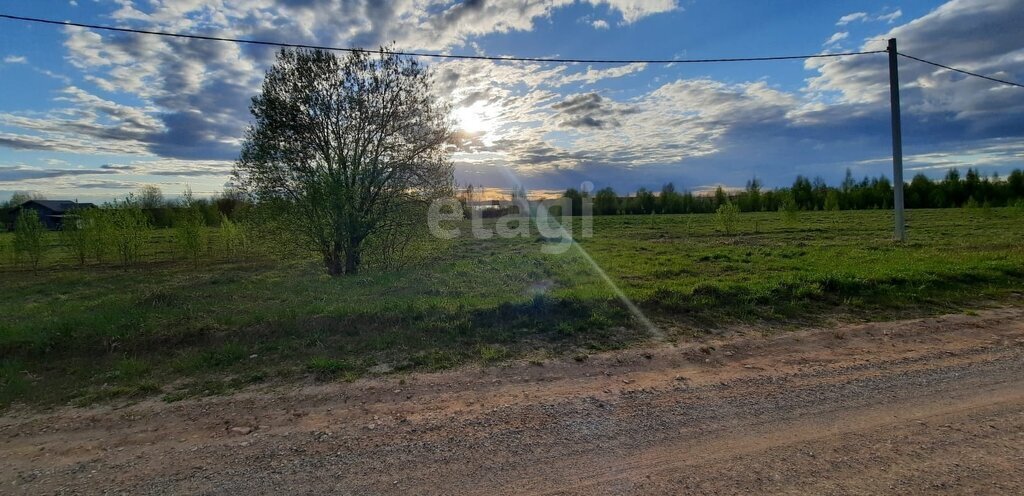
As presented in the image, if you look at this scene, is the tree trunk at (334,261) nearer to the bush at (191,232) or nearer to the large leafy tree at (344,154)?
the large leafy tree at (344,154)

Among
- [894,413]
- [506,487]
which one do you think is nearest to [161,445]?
[506,487]

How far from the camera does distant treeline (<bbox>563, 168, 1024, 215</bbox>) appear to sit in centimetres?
6506

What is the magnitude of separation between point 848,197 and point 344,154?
257 feet

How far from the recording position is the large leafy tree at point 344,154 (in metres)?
13.0

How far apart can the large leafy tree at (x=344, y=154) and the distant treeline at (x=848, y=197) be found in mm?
48138

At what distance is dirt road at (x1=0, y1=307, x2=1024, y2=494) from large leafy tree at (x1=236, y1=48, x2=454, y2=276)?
9335mm

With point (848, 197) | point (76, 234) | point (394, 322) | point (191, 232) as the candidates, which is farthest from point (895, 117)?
point (848, 197)

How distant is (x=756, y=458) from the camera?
305 centimetres

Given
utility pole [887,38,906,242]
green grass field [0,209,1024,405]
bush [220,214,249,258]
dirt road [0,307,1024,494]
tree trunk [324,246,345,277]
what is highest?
utility pole [887,38,906,242]

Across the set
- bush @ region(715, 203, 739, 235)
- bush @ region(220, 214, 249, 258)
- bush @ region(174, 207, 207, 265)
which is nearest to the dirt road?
bush @ region(174, 207, 207, 265)

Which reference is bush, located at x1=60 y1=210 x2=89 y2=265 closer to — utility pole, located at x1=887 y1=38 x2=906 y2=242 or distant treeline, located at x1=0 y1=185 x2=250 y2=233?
distant treeline, located at x1=0 y1=185 x2=250 y2=233

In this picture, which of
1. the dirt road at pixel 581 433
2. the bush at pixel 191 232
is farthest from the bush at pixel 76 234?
the dirt road at pixel 581 433

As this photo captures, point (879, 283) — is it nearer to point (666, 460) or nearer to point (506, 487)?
point (666, 460)

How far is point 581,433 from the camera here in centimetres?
345
